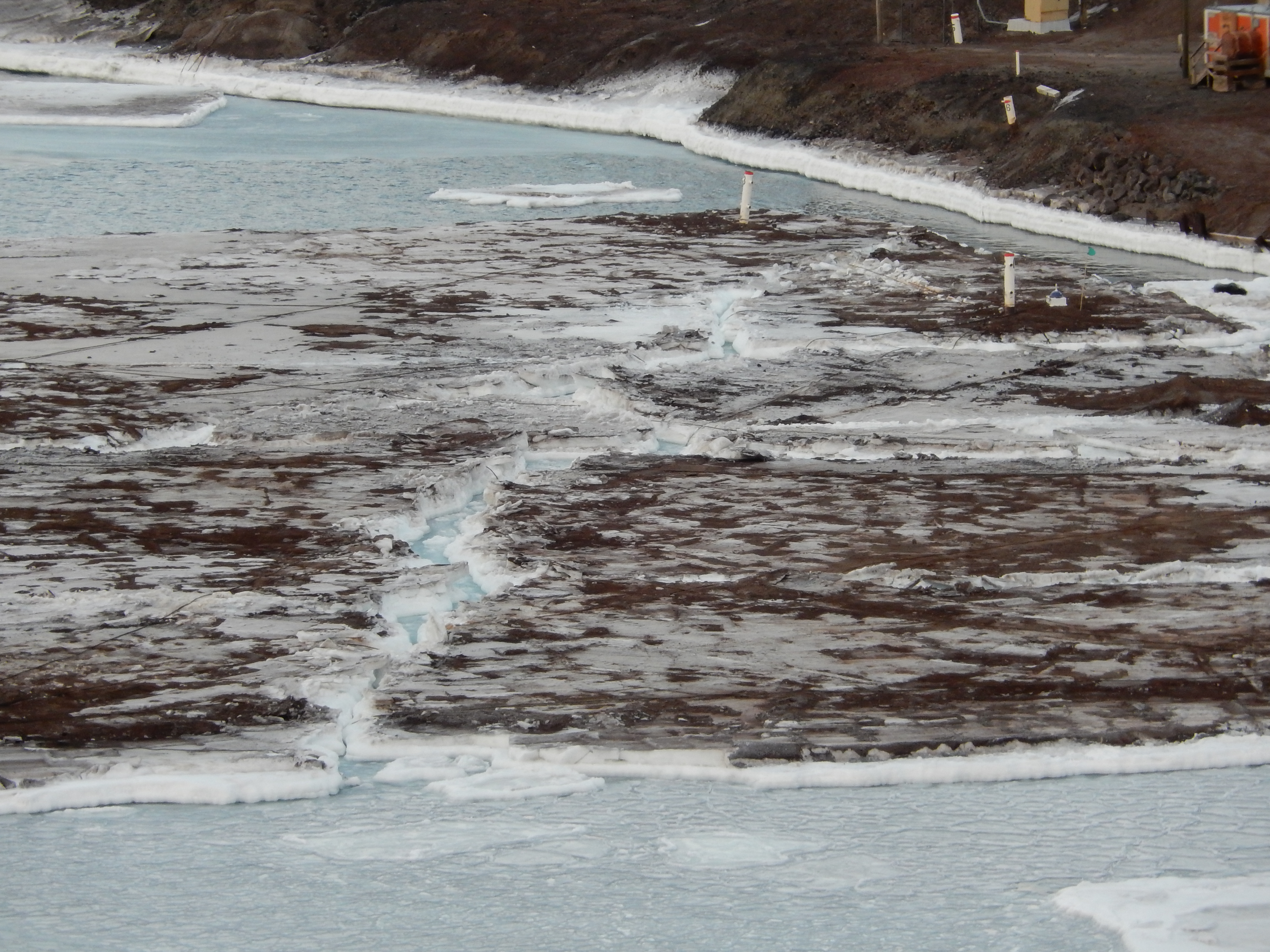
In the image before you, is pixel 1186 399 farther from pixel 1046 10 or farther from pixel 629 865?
pixel 1046 10

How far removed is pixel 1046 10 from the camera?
34062 mm

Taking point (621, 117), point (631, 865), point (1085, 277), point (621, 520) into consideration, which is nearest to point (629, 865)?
point (631, 865)

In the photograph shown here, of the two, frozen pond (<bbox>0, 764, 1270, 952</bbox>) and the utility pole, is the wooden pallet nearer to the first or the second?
the utility pole

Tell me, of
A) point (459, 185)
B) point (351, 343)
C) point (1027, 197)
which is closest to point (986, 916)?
point (351, 343)

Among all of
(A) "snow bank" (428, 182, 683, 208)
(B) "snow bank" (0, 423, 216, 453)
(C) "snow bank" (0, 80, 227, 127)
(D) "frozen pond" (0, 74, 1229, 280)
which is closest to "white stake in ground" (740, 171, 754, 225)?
(D) "frozen pond" (0, 74, 1229, 280)

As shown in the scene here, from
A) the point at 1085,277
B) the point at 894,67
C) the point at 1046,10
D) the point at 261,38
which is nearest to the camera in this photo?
the point at 1085,277

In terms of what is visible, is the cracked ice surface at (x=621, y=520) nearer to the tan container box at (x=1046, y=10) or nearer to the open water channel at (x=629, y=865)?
the open water channel at (x=629, y=865)

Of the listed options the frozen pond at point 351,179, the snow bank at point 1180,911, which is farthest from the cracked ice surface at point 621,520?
the frozen pond at point 351,179

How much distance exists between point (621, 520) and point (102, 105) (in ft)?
97.1

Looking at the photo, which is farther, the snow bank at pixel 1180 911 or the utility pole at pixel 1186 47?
the utility pole at pixel 1186 47

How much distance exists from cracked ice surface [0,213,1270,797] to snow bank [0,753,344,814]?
0.46 feet

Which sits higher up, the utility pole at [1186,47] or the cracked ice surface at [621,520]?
the utility pole at [1186,47]

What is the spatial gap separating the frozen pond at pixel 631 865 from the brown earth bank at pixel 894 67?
14.6 m

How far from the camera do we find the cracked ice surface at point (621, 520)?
7.12 m
